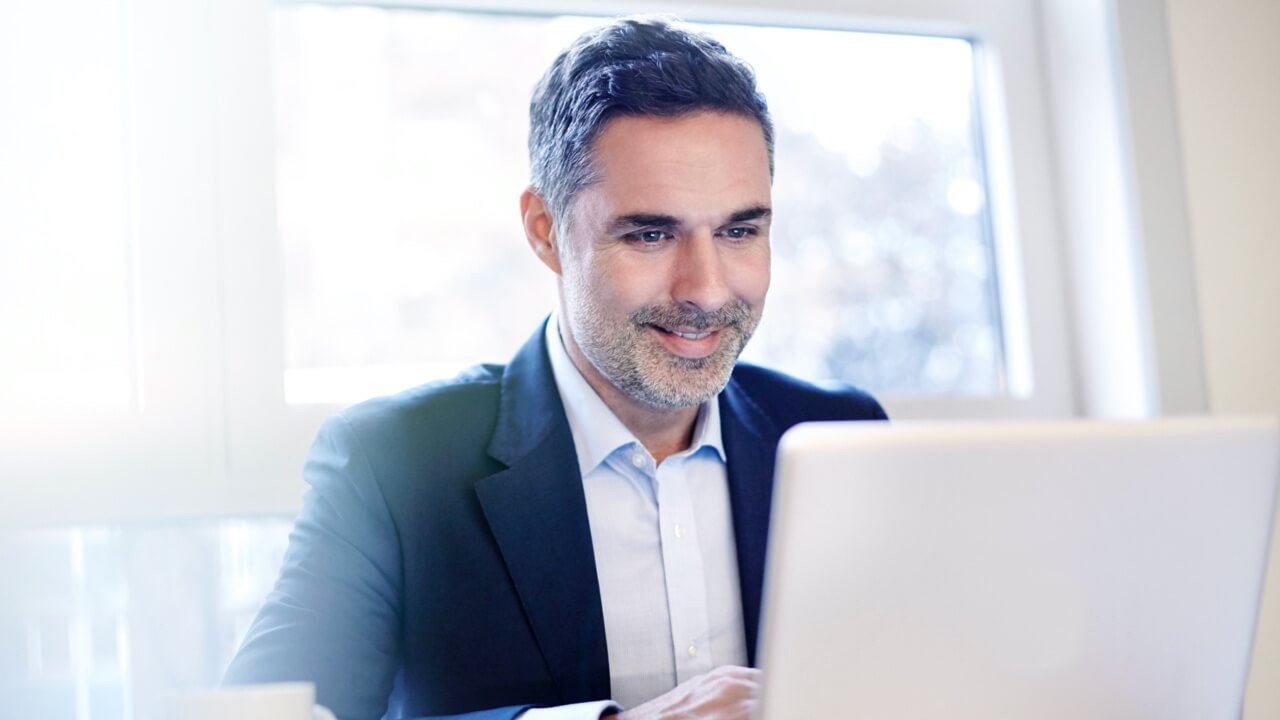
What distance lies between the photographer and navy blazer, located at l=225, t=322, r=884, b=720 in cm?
133

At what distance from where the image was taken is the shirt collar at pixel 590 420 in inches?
59.9

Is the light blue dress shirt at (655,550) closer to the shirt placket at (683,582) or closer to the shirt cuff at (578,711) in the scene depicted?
the shirt placket at (683,582)

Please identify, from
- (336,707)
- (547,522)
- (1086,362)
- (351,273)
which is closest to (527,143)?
(351,273)

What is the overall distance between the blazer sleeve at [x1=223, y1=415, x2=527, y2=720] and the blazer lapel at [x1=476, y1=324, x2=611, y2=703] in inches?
5.5

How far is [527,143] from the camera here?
5.82 feet

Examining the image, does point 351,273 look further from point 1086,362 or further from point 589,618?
point 1086,362

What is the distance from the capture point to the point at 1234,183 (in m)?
1.99

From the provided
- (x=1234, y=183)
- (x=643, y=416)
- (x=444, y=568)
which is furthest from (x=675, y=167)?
(x=1234, y=183)

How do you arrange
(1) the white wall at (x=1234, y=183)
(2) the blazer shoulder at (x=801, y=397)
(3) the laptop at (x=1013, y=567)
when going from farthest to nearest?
(1) the white wall at (x=1234, y=183)
(2) the blazer shoulder at (x=801, y=397)
(3) the laptop at (x=1013, y=567)

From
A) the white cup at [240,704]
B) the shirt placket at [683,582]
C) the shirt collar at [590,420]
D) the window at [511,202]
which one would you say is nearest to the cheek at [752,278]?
the shirt collar at [590,420]

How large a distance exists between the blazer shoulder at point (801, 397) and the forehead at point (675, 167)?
319 millimetres

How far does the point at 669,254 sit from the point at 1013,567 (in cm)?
81

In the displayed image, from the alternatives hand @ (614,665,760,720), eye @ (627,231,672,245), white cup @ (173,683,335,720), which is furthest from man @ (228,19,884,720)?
white cup @ (173,683,335,720)

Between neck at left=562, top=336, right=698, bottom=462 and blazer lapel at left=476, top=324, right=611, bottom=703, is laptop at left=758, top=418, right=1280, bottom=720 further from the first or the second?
neck at left=562, top=336, right=698, bottom=462
